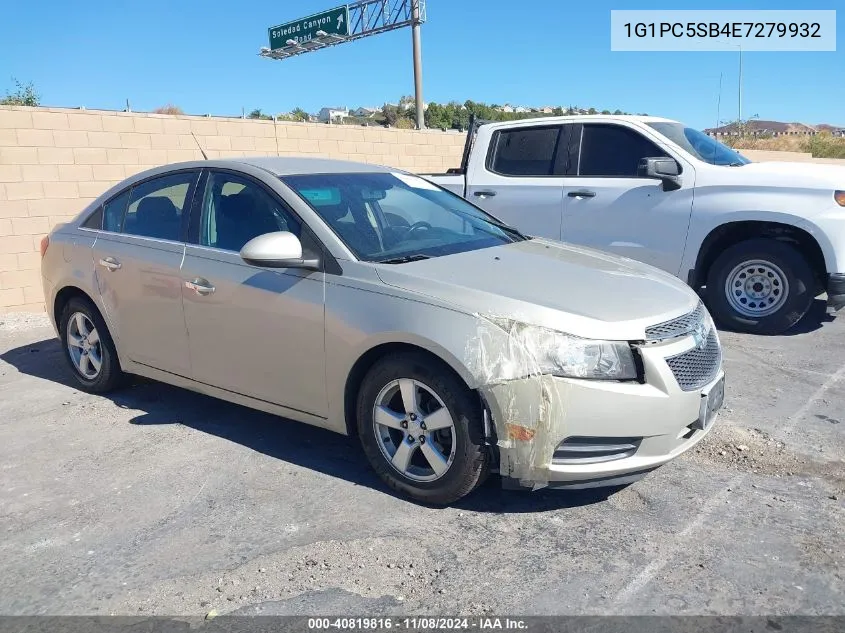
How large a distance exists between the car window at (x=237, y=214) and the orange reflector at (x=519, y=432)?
163 centimetres

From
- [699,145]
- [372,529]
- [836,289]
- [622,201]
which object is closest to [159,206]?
[372,529]

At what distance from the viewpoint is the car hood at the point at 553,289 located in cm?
318

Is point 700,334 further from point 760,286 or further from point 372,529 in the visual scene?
point 760,286

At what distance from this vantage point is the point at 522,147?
7.62 m

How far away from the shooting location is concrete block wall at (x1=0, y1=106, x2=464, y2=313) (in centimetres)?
808

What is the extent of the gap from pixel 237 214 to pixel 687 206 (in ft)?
13.8

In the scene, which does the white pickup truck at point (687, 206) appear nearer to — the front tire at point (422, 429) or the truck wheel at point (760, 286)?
the truck wheel at point (760, 286)

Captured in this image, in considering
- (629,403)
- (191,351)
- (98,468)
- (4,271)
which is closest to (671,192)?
(629,403)

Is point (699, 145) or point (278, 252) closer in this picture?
point (278, 252)

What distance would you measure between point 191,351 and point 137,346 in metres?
0.63

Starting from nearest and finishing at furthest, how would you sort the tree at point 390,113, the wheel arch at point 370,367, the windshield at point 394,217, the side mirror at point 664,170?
the wheel arch at point 370,367, the windshield at point 394,217, the side mirror at point 664,170, the tree at point 390,113

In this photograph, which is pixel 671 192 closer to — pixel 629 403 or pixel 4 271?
pixel 629 403

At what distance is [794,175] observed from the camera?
6.28 metres

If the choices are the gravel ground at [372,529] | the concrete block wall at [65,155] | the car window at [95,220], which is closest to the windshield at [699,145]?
the gravel ground at [372,529]
